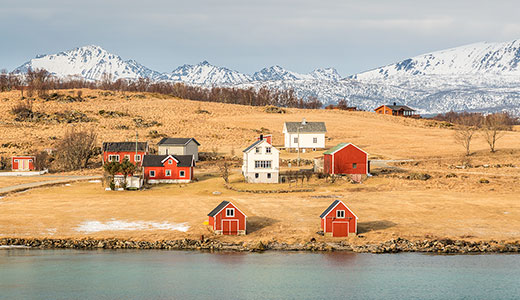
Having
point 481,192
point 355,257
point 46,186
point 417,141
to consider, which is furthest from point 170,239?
point 417,141

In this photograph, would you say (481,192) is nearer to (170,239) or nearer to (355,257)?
(355,257)

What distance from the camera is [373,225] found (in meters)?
50.6

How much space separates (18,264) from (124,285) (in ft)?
26.9

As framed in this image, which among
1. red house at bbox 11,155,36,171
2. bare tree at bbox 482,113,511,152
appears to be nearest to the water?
red house at bbox 11,155,36,171

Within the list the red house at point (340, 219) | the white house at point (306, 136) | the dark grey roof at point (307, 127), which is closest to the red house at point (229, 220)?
the red house at point (340, 219)

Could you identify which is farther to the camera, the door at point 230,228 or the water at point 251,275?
the door at point 230,228

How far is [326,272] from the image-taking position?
136 feet

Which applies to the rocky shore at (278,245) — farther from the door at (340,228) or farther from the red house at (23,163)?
the red house at (23,163)

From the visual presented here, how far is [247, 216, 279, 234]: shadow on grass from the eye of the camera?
50.0 meters

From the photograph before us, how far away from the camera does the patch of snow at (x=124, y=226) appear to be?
163ft

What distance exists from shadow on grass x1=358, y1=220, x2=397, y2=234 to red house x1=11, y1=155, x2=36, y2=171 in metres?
53.1

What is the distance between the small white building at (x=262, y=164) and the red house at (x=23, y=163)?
32971 mm

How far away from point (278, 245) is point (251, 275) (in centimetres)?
572

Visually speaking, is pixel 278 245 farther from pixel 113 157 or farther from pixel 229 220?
pixel 113 157
